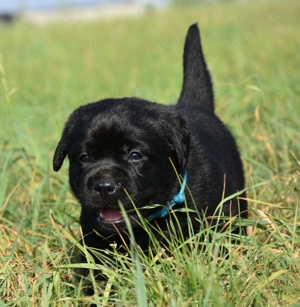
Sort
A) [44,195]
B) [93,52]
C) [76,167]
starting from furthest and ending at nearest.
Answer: [93,52] < [44,195] < [76,167]

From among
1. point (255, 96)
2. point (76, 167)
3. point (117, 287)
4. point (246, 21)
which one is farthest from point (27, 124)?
point (246, 21)

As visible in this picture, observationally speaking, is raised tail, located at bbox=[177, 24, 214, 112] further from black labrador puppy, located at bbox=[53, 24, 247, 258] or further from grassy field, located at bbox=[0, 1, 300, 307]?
black labrador puppy, located at bbox=[53, 24, 247, 258]

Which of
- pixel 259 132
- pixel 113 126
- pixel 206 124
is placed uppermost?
pixel 113 126

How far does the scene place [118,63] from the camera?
31.4 feet

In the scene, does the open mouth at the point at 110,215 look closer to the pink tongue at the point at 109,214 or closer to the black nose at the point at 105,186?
the pink tongue at the point at 109,214

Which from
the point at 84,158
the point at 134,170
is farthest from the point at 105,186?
the point at 84,158

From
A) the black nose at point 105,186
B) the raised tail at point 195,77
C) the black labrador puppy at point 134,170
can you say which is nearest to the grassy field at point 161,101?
the black labrador puppy at point 134,170

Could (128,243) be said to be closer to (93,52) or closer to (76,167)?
(76,167)

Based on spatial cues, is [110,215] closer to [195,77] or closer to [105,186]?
[105,186]

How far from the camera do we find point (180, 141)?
3191 millimetres

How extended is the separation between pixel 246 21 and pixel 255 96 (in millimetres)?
6856

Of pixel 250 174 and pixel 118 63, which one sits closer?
pixel 250 174

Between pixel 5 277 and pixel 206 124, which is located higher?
pixel 206 124

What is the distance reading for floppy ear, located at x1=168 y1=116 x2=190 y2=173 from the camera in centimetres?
316
